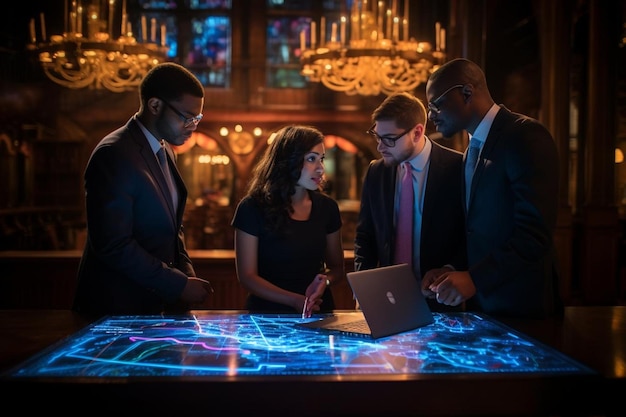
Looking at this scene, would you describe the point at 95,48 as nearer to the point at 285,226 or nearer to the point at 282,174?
the point at 282,174

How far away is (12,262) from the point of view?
525 centimetres

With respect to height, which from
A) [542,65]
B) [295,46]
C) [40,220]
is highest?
[295,46]

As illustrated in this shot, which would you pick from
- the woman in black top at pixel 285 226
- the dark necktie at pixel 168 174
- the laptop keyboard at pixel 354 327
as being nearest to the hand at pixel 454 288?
the laptop keyboard at pixel 354 327

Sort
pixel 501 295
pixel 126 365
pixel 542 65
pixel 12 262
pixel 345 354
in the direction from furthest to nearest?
pixel 542 65 → pixel 12 262 → pixel 501 295 → pixel 345 354 → pixel 126 365

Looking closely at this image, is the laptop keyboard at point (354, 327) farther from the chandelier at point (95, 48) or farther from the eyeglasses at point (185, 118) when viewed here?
the chandelier at point (95, 48)

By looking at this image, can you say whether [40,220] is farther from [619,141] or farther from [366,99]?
[619,141]

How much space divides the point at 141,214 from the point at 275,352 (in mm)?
1037

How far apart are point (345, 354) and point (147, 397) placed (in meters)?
0.50

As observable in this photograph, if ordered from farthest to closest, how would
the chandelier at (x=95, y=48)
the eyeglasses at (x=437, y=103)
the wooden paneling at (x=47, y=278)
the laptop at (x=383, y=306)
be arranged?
1. the chandelier at (x=95, y=48)
2. the wooden paneling at (x=47, y=278)
3. the eyeglasses at (x=437, y=103)
4. the laptop at (x=383, y=306)

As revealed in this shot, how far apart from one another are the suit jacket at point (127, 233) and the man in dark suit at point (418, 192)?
0.92m

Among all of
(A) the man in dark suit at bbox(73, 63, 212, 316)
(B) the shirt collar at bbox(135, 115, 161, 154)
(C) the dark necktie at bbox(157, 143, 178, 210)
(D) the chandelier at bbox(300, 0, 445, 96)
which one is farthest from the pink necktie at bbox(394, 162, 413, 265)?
(D) the chandelier at bbox(300, 0, 445, 96)

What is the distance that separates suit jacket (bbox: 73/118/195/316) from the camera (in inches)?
91.5

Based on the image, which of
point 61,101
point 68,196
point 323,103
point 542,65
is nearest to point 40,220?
point 68,196

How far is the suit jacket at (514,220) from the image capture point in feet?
7.37
